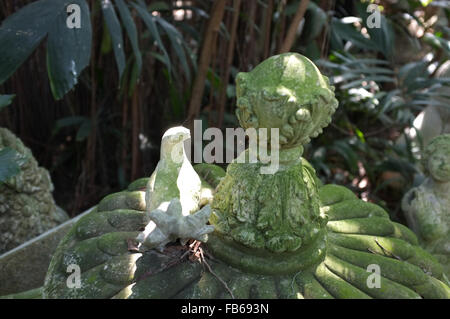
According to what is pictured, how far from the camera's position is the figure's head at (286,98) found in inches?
35.8

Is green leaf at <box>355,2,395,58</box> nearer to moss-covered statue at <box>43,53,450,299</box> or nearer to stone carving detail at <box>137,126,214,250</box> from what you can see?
moss-covered statue at <box>43,53,450,299</box>

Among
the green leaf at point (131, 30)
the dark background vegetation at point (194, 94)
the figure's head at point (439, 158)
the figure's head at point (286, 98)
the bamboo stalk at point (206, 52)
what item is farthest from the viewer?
the dark background vegetation at point (194, 94)

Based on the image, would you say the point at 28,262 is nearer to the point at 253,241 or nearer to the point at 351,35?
the point at 253,241

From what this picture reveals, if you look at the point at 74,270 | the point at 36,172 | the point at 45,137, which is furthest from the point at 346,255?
the point at 45,137

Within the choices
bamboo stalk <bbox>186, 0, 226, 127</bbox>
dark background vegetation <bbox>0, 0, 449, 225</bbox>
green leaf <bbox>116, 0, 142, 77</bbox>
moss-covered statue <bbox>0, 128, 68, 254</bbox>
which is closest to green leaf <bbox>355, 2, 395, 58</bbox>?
dark background vegetation <bbox>0, 0, 449, 225</bbox>

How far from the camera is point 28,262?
4.61ft

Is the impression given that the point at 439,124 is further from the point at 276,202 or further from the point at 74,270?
the point at 74,270

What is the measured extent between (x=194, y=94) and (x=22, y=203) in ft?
2.26

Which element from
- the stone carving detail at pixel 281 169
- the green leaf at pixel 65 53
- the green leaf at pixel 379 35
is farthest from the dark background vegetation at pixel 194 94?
the stone carving detail at pixel 281 169

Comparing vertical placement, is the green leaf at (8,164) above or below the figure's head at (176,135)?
below

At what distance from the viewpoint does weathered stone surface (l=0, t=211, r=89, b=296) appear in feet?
4.51

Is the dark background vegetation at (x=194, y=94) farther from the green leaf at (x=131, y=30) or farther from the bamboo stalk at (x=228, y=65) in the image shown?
the green leaf at (x=131, y=30)

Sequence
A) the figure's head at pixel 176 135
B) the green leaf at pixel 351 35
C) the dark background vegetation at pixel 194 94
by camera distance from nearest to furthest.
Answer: the figure's head at pixel 176 135, the dark background vegetation at pixel 194 94, the green leaf at pixel 351 35

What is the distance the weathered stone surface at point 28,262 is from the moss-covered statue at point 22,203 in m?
0.09
